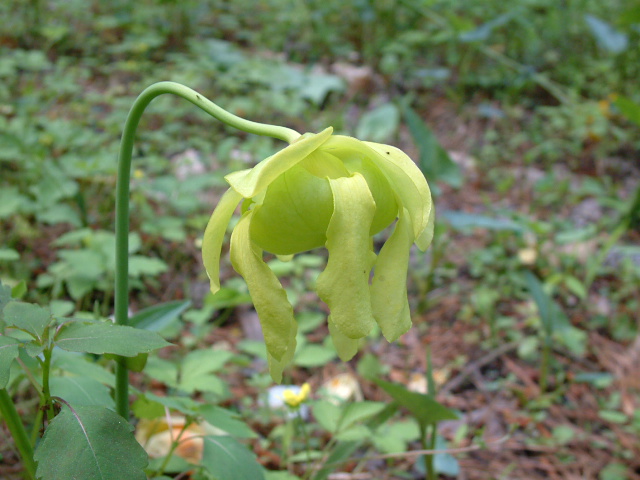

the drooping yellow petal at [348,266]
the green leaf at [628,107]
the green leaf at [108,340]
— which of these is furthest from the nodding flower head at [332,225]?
the green leaf at [628,107]

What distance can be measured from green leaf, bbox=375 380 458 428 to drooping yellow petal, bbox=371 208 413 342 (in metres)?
0.50

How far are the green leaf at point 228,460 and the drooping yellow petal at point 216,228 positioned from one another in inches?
14.7

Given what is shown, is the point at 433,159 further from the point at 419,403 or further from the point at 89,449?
the point at 89,449

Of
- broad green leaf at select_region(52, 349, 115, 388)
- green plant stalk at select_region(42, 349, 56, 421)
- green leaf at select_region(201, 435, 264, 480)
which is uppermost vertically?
green plant stalk at select_region(42, 349, 56, 421)

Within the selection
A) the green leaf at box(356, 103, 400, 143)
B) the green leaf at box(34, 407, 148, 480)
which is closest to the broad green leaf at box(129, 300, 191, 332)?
the green leaf at box(34, 407, 148, 480)

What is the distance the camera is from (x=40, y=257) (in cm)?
204

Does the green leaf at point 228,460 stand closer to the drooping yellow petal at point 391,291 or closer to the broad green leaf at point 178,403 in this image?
the broad green leaf at point 178,403

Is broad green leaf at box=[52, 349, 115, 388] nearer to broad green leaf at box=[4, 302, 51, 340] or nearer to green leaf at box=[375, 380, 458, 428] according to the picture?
broad green leaf at box=[4, 302, 51, 340]

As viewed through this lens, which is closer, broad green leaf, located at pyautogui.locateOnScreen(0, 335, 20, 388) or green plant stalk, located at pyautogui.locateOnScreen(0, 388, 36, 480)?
broad green leaf, located at pyautogui.locateOnScreen(0, 335, 20, 388)

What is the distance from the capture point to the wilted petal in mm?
669

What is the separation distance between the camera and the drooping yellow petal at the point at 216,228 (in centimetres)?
68

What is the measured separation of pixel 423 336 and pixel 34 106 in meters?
2.15

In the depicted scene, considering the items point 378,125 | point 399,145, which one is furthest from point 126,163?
point 399,145

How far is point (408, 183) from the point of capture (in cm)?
67
